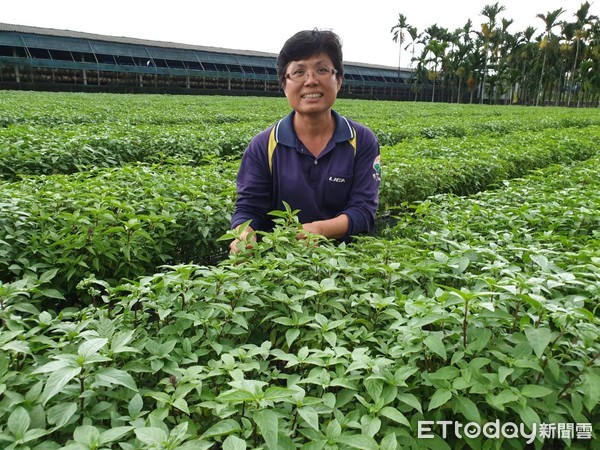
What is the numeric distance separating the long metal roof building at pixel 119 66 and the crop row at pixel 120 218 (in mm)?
33396

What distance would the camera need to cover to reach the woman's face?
8.61ft

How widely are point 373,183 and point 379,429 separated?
72.5 inches

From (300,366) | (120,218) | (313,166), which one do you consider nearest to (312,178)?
(313,166)

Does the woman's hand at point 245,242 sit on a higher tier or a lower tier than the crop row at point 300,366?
higher

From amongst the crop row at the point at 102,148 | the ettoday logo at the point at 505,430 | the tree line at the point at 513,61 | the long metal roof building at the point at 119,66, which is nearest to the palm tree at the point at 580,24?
the tree line at the point at 513,61

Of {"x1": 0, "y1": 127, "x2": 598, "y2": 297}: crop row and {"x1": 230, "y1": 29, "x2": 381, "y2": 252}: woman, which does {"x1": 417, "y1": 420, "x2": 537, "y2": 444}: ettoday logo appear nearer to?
{"x1": 230, "y1": 29, "x2": 381, "y2": 252}: woman

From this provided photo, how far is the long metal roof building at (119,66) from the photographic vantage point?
3366 centimetres

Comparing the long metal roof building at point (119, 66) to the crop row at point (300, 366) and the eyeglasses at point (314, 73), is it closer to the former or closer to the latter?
the eyeglasses at point (314, 73)

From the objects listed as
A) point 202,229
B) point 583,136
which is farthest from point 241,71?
point 202,229

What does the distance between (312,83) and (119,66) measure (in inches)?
1555

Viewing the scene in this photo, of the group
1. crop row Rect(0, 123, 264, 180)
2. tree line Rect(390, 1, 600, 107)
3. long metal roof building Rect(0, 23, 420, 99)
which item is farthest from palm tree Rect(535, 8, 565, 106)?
Result: crop row Rect(0, 123, 264, 180)

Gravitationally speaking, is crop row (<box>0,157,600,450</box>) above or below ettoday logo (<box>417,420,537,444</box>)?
above

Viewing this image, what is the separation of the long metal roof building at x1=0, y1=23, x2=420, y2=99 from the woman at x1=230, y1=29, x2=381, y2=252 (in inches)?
1374

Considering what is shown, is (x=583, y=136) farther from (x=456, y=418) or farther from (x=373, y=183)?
(x=456, y=418)
